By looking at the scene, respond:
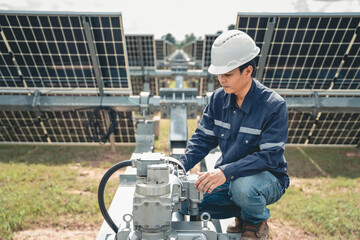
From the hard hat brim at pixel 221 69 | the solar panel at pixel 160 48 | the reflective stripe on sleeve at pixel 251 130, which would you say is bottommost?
the solar panel at pixel 160 48

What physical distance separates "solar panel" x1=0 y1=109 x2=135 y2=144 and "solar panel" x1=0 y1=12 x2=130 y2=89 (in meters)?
0.69

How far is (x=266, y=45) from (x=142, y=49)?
6.07 m

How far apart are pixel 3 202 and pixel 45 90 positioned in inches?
84.1

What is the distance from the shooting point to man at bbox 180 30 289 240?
1493mm

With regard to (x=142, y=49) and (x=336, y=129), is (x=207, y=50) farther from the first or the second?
(x=336, y=129)

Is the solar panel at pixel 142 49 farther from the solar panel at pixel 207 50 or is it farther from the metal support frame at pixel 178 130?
the metal support frame at pixel 178 130

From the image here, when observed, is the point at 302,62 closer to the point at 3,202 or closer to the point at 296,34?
the point at 296,34

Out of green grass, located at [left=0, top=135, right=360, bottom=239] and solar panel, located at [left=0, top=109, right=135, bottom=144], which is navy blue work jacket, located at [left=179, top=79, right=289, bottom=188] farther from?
solar panel, located at [left=0, top=109, right=135, bottom=144]

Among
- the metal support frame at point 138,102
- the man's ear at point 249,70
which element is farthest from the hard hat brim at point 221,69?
the metal support frame at point 138,102

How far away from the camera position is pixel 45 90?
162 inches

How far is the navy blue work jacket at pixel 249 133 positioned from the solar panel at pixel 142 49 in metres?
6.80

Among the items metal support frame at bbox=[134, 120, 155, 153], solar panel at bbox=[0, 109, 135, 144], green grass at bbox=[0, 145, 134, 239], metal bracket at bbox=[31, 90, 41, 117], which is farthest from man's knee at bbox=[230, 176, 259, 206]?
metal bracket at bbox=[31, 90, 41, 117]

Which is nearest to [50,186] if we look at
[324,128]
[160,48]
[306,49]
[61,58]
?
[61,58]

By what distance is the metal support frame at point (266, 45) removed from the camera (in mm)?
3566
